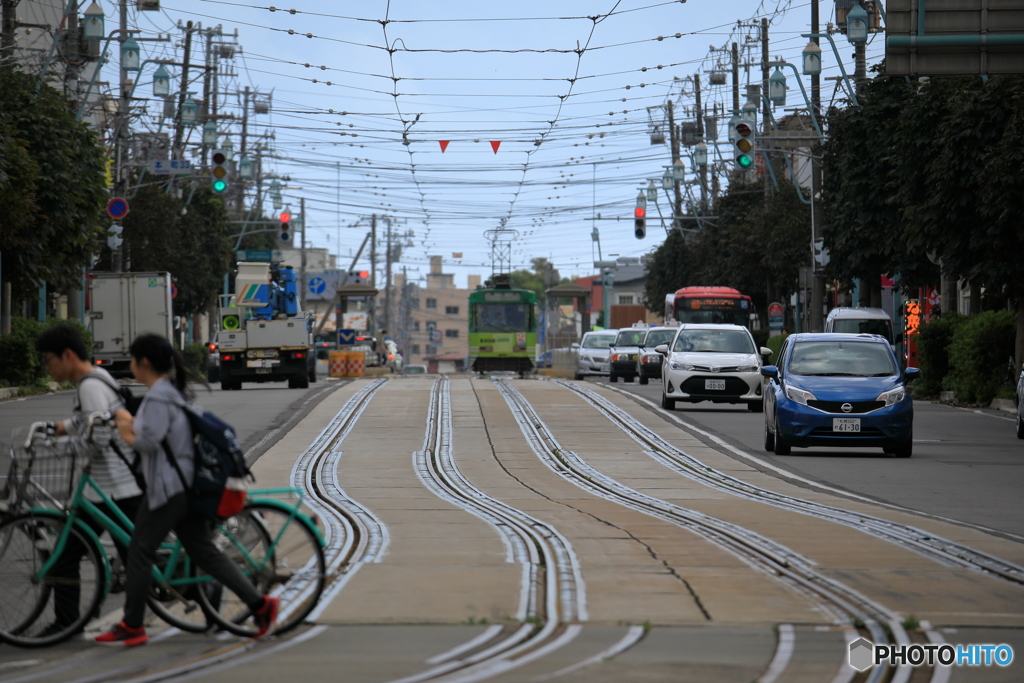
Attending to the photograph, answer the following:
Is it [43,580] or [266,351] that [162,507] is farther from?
[266,351]

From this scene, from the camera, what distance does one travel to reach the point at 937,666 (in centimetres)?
645

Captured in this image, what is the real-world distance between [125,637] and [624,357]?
37.9m

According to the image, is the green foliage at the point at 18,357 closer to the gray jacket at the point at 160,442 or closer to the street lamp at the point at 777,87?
the street lamp at the point at 777,87

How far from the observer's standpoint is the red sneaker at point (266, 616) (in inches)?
270

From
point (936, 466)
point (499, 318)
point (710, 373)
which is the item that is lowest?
point (936, 466)

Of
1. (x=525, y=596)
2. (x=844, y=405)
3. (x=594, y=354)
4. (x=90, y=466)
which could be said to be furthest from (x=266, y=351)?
(x=90, y=466)

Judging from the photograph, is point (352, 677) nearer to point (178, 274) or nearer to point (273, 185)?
point (178, 274)

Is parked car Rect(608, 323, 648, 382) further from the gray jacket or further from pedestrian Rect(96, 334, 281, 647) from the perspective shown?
the gray jacket

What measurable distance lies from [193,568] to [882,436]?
13.1m

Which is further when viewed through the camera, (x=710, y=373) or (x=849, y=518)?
(x=710, y=373)

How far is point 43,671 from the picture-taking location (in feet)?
21.2

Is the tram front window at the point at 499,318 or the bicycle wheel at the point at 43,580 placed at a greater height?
the tram front window at the point at 499,318

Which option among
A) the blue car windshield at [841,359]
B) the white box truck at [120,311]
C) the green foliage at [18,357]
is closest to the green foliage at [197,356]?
the white box truck at [120,311]

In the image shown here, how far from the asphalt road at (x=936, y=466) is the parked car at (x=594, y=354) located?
2178 cm
